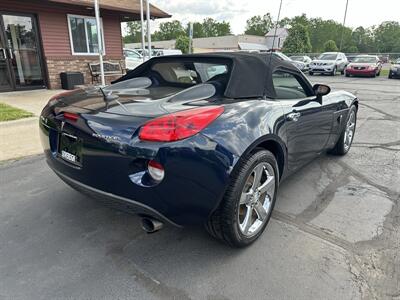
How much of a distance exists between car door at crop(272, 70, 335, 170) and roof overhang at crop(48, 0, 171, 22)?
9420mm

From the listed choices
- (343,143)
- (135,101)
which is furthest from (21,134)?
(343,143)

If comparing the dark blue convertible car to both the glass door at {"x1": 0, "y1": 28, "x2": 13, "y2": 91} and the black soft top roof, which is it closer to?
the black soft top roof

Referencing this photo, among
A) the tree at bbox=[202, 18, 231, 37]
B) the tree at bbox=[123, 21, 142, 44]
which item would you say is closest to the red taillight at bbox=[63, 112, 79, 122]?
the tree at bbox=[123, 21, 142, 44]

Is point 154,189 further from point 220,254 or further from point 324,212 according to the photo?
point 324,212

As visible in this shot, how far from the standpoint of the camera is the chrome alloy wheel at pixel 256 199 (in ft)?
7.95

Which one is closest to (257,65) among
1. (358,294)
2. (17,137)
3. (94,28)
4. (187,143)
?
(187,143)

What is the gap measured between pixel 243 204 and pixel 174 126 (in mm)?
913

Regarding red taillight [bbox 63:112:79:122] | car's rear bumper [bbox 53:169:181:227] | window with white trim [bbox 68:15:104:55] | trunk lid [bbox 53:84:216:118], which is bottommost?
car's rear bumper [bbox 53:169:181:227]

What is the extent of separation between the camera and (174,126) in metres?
1.93

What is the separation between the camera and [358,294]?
2.02 metres

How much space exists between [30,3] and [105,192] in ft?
33.7

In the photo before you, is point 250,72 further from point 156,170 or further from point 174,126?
point 156,170

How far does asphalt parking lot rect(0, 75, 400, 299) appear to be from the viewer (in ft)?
6.73

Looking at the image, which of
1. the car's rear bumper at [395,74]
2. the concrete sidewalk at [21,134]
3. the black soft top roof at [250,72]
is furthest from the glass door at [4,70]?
the car's rear bumper at [395,74]
